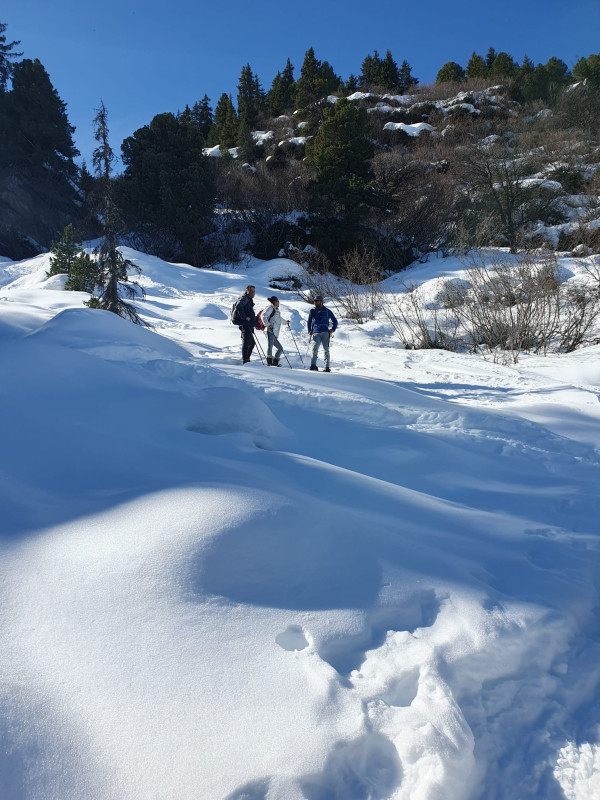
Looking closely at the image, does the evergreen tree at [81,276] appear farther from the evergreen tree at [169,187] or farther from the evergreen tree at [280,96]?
the evergreen tree at [280,96]

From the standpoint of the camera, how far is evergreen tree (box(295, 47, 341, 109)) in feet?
126

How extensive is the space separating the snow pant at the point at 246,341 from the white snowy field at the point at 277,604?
4.58 meters

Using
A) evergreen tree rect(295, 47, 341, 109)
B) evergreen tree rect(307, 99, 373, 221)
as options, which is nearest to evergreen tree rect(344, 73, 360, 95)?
evergreen tree rect(295, 47, 341, 109)

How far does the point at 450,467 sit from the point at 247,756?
3.03 m

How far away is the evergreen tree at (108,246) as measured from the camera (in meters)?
12.2

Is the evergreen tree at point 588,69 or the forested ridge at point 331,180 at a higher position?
the evergreen tree at point 588,69

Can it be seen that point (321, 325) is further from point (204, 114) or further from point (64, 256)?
point (204, 114)

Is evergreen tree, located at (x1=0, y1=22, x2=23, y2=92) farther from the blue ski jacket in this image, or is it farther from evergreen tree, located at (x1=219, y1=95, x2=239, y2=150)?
the blue ski jacket

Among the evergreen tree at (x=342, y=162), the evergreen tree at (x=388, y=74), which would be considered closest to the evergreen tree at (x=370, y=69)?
the evergreen tree at (x=388, y=74)

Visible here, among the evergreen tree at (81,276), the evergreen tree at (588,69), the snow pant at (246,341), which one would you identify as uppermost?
the evergreen tree at (588,69)

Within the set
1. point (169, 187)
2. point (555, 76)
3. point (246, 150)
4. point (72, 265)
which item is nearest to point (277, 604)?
point (72, 265)

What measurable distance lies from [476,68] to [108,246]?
47159 millimetres

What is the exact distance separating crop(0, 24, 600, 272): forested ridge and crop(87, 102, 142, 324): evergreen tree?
9.12 metres

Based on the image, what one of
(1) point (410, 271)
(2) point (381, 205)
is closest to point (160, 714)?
(1) point (410, 271)
